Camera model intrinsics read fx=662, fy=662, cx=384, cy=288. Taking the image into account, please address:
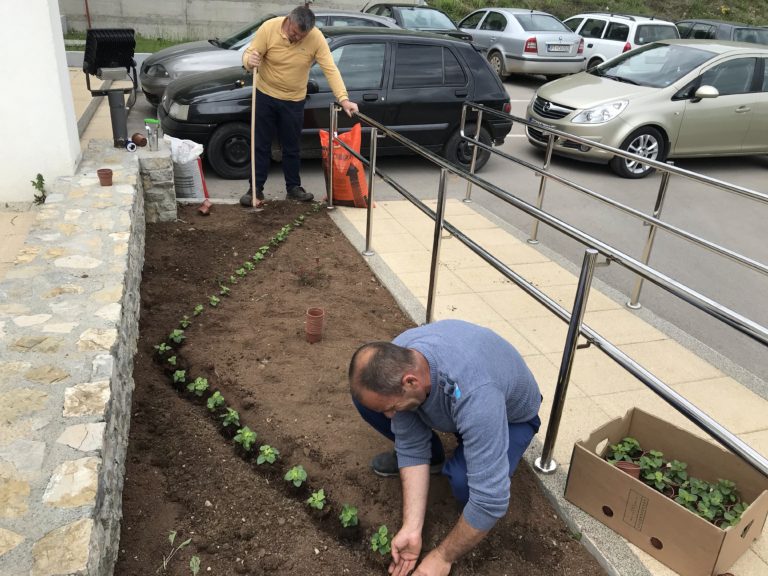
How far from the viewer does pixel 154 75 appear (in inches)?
352

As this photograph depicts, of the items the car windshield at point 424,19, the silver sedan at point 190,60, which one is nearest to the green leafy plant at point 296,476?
the silver sedan at point 190,60

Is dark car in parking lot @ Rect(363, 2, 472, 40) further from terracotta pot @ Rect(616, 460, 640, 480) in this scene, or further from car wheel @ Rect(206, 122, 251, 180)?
terracotta pot @ Rect(616, 460, 640, 480)

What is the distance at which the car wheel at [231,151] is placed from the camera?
703 centimetres

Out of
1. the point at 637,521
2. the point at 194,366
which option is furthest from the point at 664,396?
the point at 194,366

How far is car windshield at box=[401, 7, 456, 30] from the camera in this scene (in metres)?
12.6

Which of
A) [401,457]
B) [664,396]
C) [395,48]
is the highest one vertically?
[395,48]

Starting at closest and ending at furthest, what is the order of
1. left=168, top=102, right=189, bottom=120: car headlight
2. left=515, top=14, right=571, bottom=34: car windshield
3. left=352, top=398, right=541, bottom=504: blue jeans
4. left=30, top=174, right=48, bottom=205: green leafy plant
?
left=352, top=398, right=541, bottom=504: blue jeans → left=30, top=174, right=48, bottom=205: green leafy plant → left=168, top=102, right=189, bottom=120: car headlight → left=515, top=14, right=571, bottom=34: car windshield

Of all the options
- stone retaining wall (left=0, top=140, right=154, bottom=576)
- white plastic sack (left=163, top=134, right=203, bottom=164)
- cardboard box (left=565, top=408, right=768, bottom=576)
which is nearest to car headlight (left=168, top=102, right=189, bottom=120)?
white plastic sack (left=163, top=134, right=203, bottom=164)

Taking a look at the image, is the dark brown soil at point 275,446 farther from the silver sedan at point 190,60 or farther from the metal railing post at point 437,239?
the silver sedan at point 190,60

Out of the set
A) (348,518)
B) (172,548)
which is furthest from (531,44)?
(172,548)

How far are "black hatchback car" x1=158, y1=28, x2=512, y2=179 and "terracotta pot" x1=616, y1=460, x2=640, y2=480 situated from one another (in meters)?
5.44

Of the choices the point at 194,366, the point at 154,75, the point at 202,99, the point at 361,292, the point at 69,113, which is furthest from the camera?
the point at 154,75

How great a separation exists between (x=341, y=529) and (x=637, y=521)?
117 cm

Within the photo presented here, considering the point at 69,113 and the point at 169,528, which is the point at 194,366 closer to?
the point at 169,528
